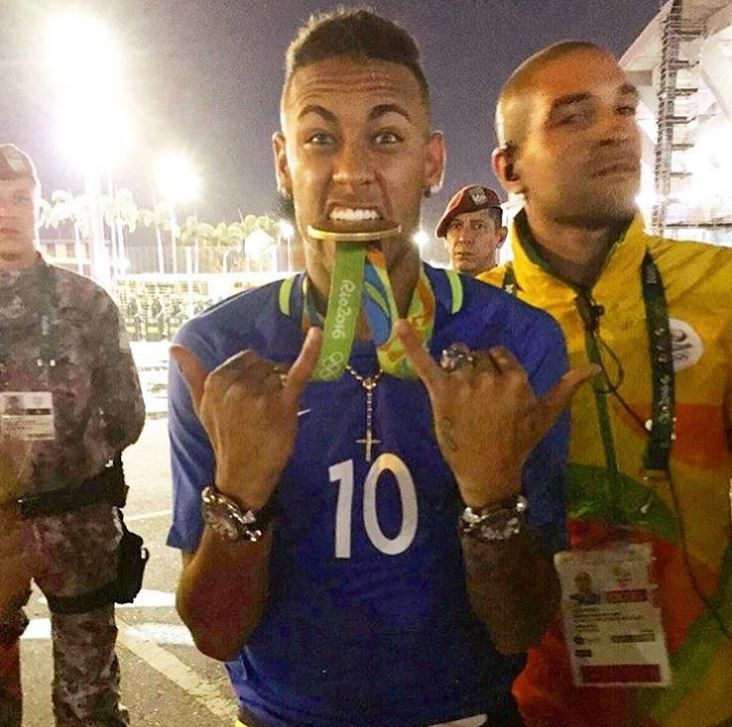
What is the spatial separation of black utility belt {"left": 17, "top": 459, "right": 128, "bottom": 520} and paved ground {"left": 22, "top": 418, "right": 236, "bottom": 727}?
35.4 inches

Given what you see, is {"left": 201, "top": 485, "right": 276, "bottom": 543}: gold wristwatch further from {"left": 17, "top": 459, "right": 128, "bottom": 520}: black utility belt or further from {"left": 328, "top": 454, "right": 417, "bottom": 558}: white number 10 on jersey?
{"left": 17, "top": 459, "right": 128, "bottom": 520}: black utility belt

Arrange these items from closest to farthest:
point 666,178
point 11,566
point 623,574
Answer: point 623,574 < point 11,566 < point 666,178

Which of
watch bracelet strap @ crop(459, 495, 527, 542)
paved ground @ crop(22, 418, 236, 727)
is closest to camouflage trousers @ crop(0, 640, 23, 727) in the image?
paved ground @ crop(22, 418, 236, 727)

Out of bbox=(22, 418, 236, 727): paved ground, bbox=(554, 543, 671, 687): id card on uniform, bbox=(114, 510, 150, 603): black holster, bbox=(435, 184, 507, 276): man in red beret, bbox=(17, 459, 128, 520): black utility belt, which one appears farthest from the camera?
bbox=(435, 184, 507, 276): man in red beret

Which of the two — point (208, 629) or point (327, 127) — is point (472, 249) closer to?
point (327, 127)

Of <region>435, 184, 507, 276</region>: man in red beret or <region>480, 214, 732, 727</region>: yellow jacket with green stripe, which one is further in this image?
<region>435, 184, 507, 276</region>: man in red beret

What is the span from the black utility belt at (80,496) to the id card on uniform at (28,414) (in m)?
0.24

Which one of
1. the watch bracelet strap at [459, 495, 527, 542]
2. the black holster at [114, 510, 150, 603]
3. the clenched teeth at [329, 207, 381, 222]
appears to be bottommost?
the black holster at [114, 510, 150, 603]

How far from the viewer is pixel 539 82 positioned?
212 cm

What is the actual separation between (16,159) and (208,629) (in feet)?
9.62

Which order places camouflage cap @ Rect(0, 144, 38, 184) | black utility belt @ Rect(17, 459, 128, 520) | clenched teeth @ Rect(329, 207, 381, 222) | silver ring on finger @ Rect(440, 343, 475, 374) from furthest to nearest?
1. camouflage cap @ Rect(0, 144, 38, 184)
2. black utility belt @ Rect(17, 459, 128, 520)
3. clenched teeth @ Rect(329, 207, 381, 222)
4. silver ring on finger @ Rect(440, 343, 475, 374)

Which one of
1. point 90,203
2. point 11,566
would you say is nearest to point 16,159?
point 11,566

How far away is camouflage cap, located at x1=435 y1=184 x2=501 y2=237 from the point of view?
193 inches

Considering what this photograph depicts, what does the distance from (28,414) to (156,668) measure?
66.4 inches
